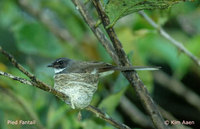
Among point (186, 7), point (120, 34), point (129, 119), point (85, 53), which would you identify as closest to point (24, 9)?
point (85, 53)

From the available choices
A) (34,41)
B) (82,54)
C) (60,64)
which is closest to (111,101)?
(60,64)

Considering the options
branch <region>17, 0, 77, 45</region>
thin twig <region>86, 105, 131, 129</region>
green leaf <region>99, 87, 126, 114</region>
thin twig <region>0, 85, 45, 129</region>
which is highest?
branch <region>17, 0, 77, 45</region>

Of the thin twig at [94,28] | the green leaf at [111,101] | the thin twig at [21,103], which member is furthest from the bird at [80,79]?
the thin twig at [94,28]

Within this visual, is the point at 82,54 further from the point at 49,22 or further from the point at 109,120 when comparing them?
the point at 109,120

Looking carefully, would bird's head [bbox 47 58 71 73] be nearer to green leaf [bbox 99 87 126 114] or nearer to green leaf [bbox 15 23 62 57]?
green leaf [bbox 15 23 62 57]

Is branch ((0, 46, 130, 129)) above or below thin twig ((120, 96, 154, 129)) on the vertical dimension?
below

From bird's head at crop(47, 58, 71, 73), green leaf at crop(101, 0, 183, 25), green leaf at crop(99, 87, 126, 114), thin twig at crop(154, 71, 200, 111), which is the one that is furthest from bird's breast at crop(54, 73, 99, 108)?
A: thin twig at crop(154, 71, 200, 111)
